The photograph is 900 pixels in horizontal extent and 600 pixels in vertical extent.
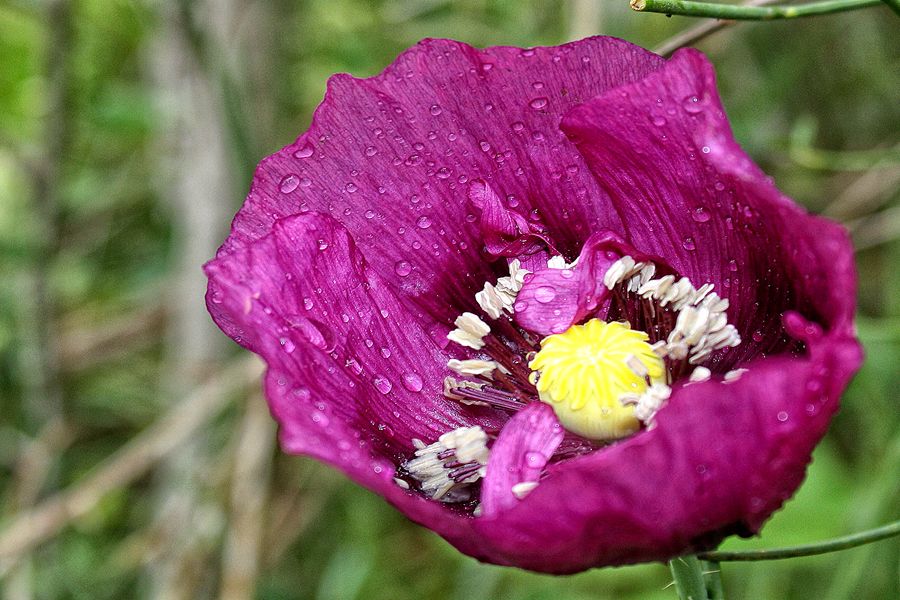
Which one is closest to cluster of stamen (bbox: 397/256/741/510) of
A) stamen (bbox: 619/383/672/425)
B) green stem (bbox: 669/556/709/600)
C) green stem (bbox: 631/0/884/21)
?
stamen (bbox: 619/383/672/425)

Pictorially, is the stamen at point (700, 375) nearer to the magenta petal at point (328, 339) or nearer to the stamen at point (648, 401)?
the stamen at point (648, 401)

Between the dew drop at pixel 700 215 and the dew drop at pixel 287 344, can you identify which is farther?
the dew drop at pixel 700 215

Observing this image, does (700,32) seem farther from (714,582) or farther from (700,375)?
(714,582)

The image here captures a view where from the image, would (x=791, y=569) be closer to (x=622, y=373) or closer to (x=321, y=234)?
(x=622, y=373)

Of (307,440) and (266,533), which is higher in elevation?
(307,440)

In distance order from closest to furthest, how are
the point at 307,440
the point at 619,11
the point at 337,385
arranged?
1. the point at 307,440
2. the point at 337,385
3. the point at 619,11

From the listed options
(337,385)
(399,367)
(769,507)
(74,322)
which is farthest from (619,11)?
(74,322)

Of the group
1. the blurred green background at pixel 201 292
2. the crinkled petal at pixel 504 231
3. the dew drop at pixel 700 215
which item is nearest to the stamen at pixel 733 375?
the dew drop at pixel 700 215
